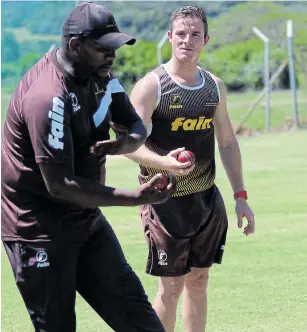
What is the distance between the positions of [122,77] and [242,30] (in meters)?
4.41

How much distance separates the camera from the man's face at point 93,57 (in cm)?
444

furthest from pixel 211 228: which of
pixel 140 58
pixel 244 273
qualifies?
pixel 140 58

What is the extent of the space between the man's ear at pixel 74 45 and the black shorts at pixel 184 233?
6.39 feet

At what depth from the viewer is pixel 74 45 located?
4.46 meters

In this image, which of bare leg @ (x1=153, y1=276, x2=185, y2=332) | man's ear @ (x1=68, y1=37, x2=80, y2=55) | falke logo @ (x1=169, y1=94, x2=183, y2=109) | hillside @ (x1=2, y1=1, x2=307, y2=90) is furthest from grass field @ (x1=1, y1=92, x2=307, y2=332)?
hillside @ (x1=2, y1=1, x2=307, y2=90)

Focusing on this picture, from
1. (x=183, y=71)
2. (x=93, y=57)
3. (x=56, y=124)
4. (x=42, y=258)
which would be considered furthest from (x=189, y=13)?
(x=42, y=258)

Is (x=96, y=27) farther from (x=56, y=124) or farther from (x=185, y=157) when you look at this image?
(x=185, y=157)

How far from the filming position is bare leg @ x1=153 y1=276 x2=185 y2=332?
6250 mm

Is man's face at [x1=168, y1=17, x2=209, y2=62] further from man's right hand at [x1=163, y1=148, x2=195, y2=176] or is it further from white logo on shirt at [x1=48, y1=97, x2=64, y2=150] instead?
white logo on shirt at [x1=48, y1=97, x2=64, y2=150]

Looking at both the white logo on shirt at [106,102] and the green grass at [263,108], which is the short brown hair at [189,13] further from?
the green grass at [263,108]

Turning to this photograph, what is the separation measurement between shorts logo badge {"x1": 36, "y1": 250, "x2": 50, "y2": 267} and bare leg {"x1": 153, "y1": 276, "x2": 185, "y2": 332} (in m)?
1.71

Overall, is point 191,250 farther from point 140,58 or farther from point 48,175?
point 140,58

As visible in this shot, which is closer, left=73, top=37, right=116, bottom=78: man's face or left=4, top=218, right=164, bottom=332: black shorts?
Answer: left=73, top=37, right=116, bottom=78: man's face

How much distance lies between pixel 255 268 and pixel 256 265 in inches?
5.3
